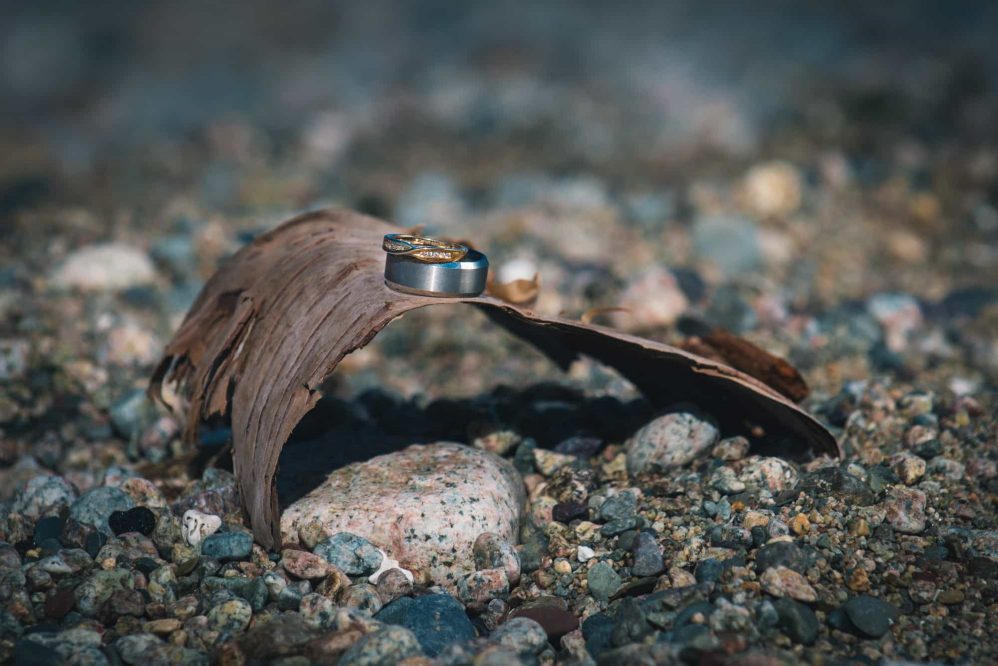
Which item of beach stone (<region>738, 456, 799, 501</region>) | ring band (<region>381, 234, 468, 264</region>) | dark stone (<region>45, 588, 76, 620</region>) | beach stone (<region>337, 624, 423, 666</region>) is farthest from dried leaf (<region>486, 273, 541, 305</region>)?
dark stone (<region>45, 588, 76, 620</region>)

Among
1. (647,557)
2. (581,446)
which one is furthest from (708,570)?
(581,446)

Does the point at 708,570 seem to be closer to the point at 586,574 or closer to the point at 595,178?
the point at 586,574

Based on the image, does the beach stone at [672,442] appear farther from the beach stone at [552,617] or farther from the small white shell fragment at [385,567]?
the small white shell fragment at [385,567]

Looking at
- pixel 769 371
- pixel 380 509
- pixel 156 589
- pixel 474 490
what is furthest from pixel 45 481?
pixel 769 371

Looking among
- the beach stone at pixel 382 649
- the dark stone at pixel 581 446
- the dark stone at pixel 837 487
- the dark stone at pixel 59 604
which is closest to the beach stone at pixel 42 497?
the dark stone at pixel 59 604

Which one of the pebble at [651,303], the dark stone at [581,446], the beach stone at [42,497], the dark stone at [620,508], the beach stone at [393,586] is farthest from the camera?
the pebble at [651,303]

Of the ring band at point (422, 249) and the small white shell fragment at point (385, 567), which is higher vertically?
the ring band at point (422, 249)

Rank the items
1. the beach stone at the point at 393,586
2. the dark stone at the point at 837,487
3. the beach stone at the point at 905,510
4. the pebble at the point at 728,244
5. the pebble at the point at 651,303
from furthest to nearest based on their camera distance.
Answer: the pebble at the point at 728,244 < the pebble at the point at 651,303 < the dark stone at the point at 837,487 < the beach stone at the point at 905,510 < the beach stone at the point at 393,586

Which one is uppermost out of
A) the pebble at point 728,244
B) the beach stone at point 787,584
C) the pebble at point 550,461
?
the pebble at point 728,244
